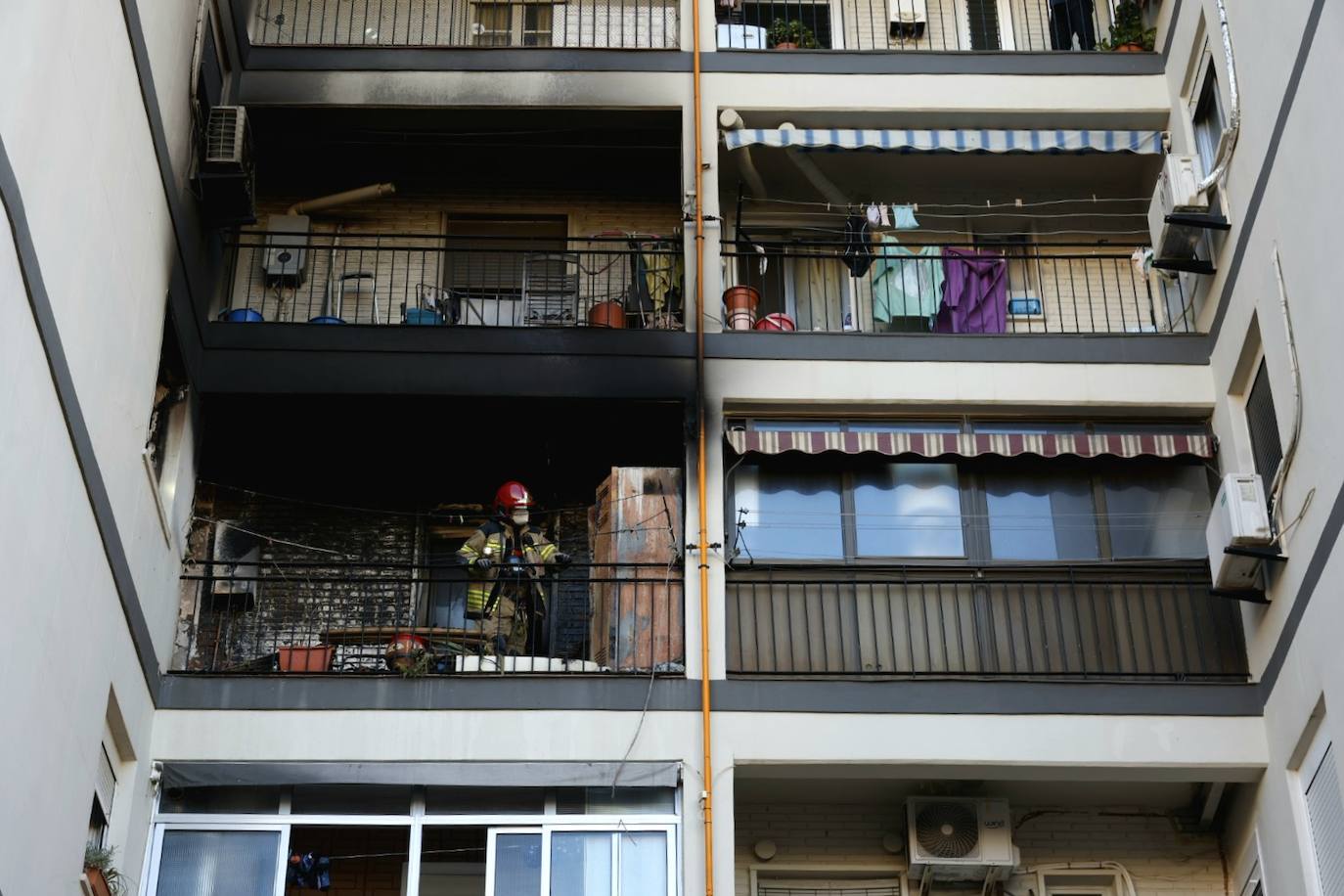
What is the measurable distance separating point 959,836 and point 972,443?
3.17 metres

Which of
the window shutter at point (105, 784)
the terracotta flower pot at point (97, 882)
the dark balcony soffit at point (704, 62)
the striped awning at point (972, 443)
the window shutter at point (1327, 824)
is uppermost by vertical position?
the dark balcony soffit at point (704, 62)

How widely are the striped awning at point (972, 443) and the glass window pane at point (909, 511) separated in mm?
421

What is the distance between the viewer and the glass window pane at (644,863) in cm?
1242

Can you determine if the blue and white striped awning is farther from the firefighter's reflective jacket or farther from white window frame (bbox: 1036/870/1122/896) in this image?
white window frame (bbox: 1036/870/1122/896)

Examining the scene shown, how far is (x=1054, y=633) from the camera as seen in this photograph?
1380 cm

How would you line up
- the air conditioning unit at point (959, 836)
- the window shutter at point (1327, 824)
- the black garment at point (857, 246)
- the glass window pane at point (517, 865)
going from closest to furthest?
the window shutter at point (1327, 824) < the glass window pane at point (517, 865) < the air conditioning unit at point (959, 836) < the black garment at point (857, 246)

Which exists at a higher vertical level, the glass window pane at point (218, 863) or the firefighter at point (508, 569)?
the firefighter at point (508, 569)

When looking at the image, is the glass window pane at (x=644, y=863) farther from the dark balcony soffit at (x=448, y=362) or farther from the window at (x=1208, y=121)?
the window at (x=1208, y=121)

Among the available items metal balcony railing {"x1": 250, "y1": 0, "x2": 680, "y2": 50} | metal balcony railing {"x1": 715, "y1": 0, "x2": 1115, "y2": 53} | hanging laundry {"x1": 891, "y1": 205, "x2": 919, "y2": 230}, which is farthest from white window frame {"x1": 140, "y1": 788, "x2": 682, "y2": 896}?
metal balcony railing {"x1": 715, "y1": 0, "x2": 1115, "y2": 53}

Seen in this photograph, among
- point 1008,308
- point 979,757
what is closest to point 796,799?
point 979,757

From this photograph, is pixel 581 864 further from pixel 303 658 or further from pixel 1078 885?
pixel 1078 885

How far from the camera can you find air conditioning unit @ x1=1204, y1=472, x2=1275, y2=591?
40.4 ft

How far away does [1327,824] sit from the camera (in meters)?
11.5

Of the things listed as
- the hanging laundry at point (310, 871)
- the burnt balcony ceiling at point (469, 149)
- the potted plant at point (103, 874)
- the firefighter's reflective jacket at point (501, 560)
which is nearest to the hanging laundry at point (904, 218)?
the burnt balcony ceiling at point (469, 149)
